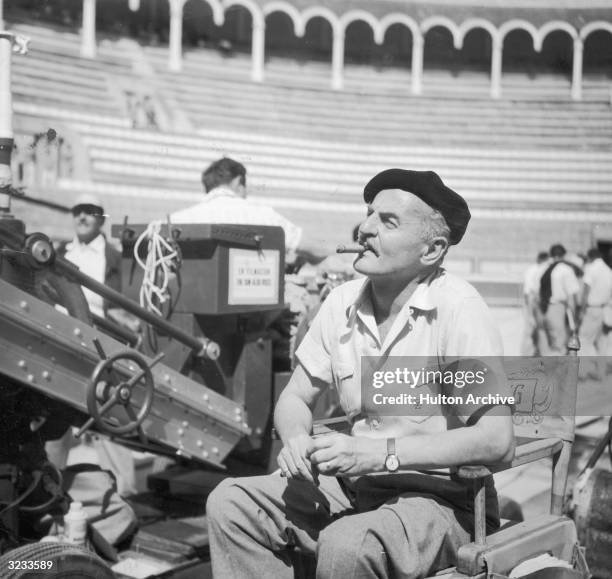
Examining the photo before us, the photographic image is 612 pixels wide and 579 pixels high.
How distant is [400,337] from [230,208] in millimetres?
→ 1994

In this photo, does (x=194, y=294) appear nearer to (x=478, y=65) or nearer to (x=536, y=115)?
(x=536, y=115)

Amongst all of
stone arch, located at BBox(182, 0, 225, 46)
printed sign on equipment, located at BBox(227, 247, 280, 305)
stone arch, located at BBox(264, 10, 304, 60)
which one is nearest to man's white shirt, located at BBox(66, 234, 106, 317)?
printed sign on equipment, located at BBox(227, 247, 280, 305)

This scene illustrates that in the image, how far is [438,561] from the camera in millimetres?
2078

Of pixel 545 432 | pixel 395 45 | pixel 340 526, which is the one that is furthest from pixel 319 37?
pixel 340 526

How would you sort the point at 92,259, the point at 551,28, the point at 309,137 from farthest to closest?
1. the point at 551,28
2. the point at 309,137
3. the point at 92,259

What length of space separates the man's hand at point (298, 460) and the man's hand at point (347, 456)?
50mm

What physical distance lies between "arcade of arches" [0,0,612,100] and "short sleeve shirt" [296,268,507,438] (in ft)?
→ 89.8

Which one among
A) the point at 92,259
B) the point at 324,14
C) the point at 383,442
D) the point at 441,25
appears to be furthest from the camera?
the point at 324,14

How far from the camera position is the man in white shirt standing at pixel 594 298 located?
6.86m

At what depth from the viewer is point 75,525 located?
9.96 ft

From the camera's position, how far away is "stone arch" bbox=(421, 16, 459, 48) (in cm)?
3108

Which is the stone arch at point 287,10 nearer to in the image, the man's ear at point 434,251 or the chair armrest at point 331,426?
the chair armrest at point 331,426

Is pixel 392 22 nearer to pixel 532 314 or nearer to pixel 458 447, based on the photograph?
pixel 532 314

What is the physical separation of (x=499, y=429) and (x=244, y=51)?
113 feet
